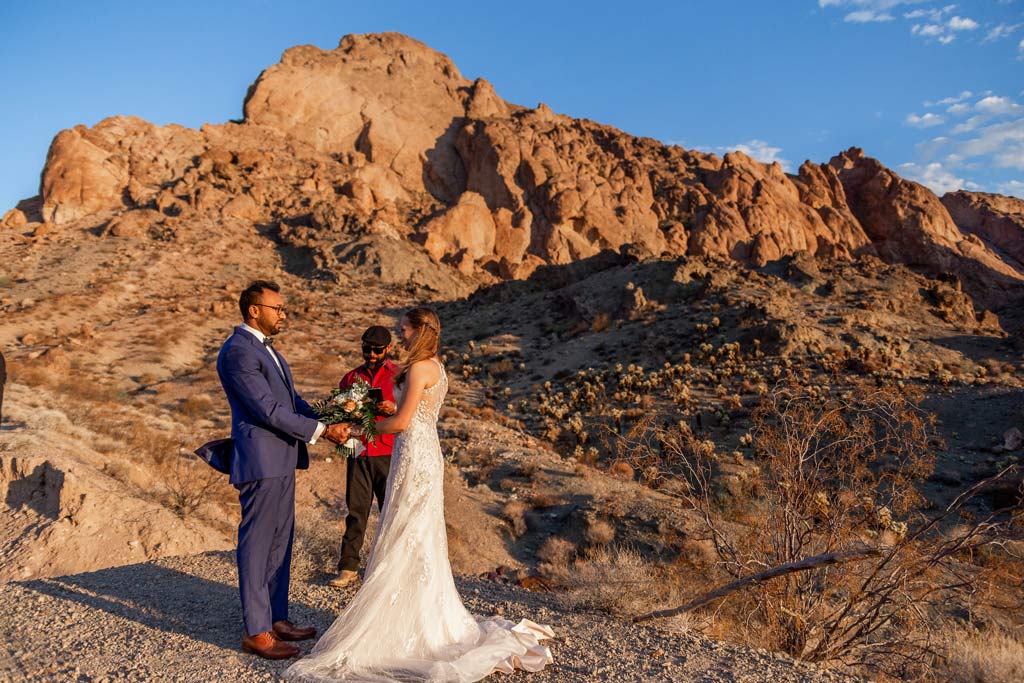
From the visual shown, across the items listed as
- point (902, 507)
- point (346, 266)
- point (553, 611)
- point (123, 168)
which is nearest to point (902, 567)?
point (902, 507)

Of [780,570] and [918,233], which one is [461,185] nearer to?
[918,233]

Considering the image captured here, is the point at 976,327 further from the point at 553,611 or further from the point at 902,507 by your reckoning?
the point at 553,611

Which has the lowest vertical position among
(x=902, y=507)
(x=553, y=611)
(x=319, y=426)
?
(x=553, y=611)

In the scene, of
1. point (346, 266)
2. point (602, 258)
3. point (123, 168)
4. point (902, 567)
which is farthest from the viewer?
point (123, 168)

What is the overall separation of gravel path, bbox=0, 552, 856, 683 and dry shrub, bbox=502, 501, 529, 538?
3.41 m

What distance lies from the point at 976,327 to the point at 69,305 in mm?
30484

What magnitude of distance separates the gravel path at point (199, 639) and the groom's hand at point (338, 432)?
51.0 inches

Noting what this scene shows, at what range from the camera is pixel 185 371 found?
17.7m

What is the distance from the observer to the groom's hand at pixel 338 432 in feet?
13.3

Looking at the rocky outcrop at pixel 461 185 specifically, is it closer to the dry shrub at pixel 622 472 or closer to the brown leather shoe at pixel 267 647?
the dry shrub at pixel 622 472

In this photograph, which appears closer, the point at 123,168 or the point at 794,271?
the point at 794,271

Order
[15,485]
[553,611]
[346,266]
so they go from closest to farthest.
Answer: [553,611], [15,485], [346,266]

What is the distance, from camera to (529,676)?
371 cm

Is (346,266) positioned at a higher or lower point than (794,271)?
higher
